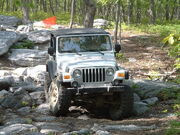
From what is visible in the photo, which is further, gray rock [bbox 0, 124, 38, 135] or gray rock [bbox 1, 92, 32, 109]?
gray rock [bbox 1, 92, 32, 109]

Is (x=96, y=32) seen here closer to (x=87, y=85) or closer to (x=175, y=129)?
(x=87, y=85)

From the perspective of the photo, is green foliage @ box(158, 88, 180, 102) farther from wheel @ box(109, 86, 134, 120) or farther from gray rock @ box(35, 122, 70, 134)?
gray rock @ box(35, 122, 70, 134)

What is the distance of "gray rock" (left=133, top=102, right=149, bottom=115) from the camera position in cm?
992

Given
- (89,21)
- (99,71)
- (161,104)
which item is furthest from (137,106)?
(89,21)

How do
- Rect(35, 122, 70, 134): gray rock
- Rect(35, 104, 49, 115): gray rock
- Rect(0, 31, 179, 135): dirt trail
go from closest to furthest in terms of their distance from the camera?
1. Rect(35, 122, 70, 134): gray rock
2. Rect(0, 31, 179, 135): dirt trail
3. Rect(35, 104, 49, 115): gray rock

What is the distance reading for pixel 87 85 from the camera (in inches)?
363

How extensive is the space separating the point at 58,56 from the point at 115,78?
67.3 inches

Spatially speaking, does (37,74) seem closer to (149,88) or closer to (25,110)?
(25,110)

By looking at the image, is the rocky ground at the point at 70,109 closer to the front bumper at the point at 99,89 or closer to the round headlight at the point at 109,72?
the front bumper at the point at 99,89

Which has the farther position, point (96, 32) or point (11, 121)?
point (96, 32)

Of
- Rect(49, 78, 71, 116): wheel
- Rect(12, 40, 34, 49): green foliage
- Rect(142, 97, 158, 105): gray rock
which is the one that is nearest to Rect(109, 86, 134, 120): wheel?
Rect(49, 78, 71, 116): wheel

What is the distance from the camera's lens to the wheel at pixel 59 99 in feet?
29.6

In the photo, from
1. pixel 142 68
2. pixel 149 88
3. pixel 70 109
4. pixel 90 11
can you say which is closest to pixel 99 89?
pixel 70 109

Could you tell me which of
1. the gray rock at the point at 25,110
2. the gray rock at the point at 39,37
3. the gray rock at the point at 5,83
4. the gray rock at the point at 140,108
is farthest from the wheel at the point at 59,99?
the gray rock at the point at 39,37
